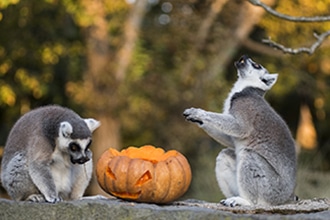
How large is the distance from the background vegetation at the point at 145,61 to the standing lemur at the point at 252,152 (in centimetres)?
656

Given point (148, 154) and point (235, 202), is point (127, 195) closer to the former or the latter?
point (148, 154)

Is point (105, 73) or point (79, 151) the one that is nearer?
point (79, 151)

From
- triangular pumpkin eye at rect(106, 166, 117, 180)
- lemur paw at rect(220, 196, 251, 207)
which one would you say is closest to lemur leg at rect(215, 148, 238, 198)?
lemur paw at rect(220, 196, 251, 207)

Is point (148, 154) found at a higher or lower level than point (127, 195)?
higher

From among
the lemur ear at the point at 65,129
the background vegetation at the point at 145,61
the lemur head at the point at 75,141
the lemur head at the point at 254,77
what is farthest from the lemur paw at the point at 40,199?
the background vegetation at the point at 145,61

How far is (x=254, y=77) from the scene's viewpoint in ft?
24.5

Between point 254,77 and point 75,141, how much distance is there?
2076 millimetres

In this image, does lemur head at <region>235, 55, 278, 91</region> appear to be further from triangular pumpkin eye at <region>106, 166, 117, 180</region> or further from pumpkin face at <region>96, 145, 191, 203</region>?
triangular pumpkin eye at <region>106, 166, 117, 180</region>

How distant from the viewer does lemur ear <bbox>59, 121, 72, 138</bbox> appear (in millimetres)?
6484

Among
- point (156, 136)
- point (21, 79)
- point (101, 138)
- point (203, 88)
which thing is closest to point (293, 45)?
point (203, 88)

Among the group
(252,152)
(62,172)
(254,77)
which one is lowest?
(62,172)

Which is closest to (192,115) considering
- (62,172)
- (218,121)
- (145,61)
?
(218,121)

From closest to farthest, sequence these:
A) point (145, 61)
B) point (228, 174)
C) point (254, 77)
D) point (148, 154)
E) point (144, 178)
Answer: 1. point (144, 178)
2. point (148, 154)
3. point (228, 174)
4. point (254, 77)
5. point (145, 61)

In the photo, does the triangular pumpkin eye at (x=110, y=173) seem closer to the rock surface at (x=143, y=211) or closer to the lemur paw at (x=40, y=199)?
the rock surface at (x=143, y=211)
